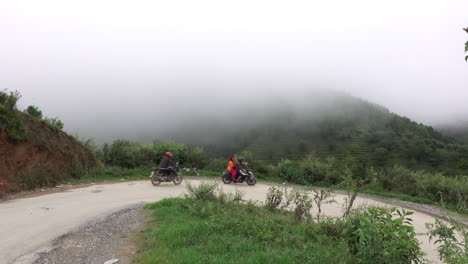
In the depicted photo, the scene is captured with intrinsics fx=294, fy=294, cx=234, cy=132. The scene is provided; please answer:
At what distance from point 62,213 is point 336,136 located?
48237 mm

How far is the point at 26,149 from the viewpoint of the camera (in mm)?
13164

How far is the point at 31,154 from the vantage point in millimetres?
13359

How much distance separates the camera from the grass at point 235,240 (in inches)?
173

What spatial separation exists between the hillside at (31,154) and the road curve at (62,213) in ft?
6.12

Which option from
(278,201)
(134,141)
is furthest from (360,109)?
(278,201)

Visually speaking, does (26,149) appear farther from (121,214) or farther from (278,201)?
(278,201)

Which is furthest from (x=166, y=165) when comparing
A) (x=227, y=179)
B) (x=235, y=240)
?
(x=235, y=240)

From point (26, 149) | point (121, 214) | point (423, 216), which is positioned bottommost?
point (423, 216)

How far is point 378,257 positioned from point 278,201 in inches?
191

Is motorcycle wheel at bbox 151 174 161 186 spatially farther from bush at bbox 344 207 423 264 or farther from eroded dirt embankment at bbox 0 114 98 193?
bush at bbox 344 207 423 264

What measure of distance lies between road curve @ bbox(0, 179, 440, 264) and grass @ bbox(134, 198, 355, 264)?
1.60 metres

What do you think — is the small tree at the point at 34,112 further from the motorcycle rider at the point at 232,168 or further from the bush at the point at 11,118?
A: the motorcycle rider at the point at 232,168

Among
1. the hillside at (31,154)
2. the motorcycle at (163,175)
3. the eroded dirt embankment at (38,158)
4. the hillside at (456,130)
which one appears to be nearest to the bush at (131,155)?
the eroded dirt embankment at (38,158)

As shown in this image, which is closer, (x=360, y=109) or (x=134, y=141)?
(x=134, y=141)
